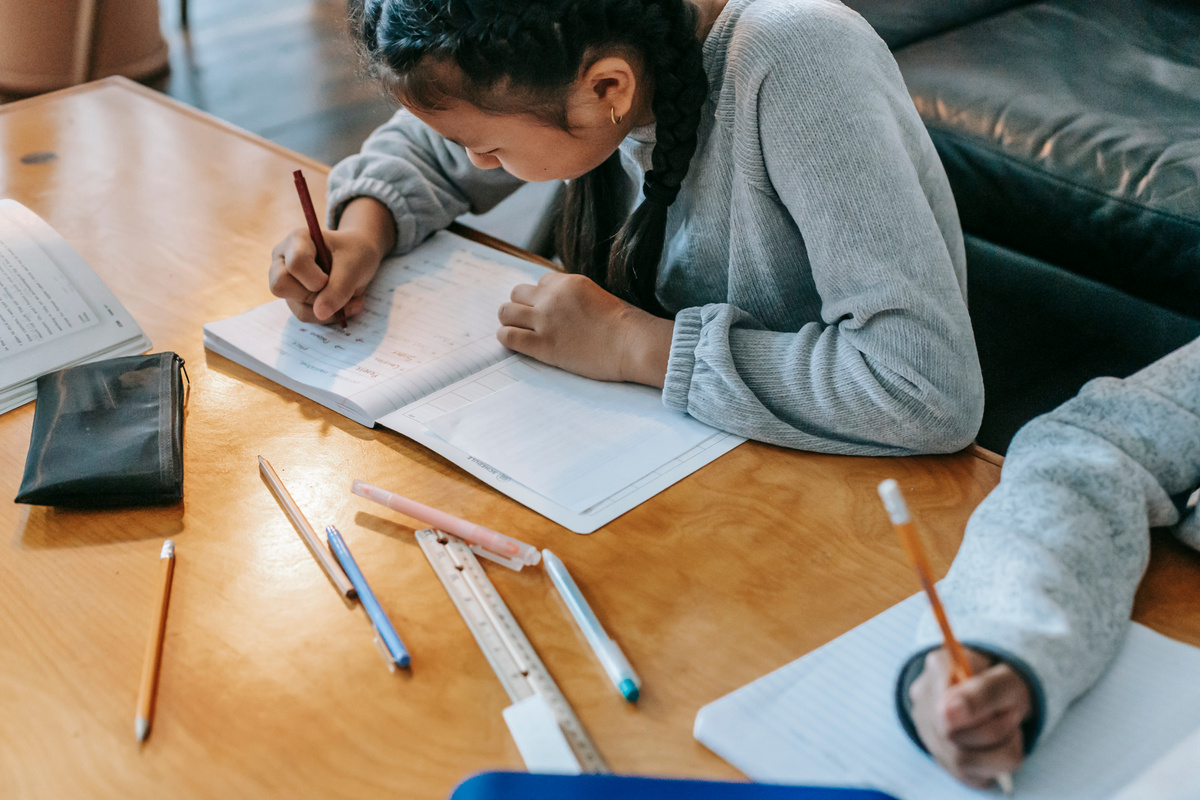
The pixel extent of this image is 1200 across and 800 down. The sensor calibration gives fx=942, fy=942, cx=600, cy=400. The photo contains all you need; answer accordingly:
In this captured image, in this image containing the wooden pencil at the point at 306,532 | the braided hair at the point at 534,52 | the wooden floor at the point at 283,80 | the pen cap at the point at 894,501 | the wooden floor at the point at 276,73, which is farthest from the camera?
the wooden floor at the point at 276,73

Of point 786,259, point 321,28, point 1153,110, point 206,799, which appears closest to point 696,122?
point 786,259

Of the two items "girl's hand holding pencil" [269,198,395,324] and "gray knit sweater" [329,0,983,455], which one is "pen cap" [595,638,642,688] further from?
"girl's hand holding pencil" [269,198,395,324]

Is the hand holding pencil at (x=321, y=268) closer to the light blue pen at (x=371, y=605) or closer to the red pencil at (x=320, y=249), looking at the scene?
the red pencil at (x=320, y=249)

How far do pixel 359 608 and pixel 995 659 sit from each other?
1.19ft

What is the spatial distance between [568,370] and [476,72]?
0.83 feet

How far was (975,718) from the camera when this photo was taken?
0.44m

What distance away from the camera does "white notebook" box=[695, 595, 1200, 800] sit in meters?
0.46

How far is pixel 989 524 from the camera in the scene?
57cm

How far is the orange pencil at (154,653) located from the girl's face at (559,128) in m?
0.40

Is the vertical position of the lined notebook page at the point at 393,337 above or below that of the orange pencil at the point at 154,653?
below

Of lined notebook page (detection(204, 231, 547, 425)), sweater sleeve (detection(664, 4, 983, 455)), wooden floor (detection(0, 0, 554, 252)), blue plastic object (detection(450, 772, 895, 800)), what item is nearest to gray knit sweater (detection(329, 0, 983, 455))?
sweater sleeve (detection(664, 4, 983, 455))

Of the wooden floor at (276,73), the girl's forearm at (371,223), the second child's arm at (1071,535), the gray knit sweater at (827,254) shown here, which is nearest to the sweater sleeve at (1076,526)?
the second child's arm at (1071,535)

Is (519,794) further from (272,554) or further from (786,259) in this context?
(786,259)

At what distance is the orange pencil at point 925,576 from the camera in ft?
1.26
